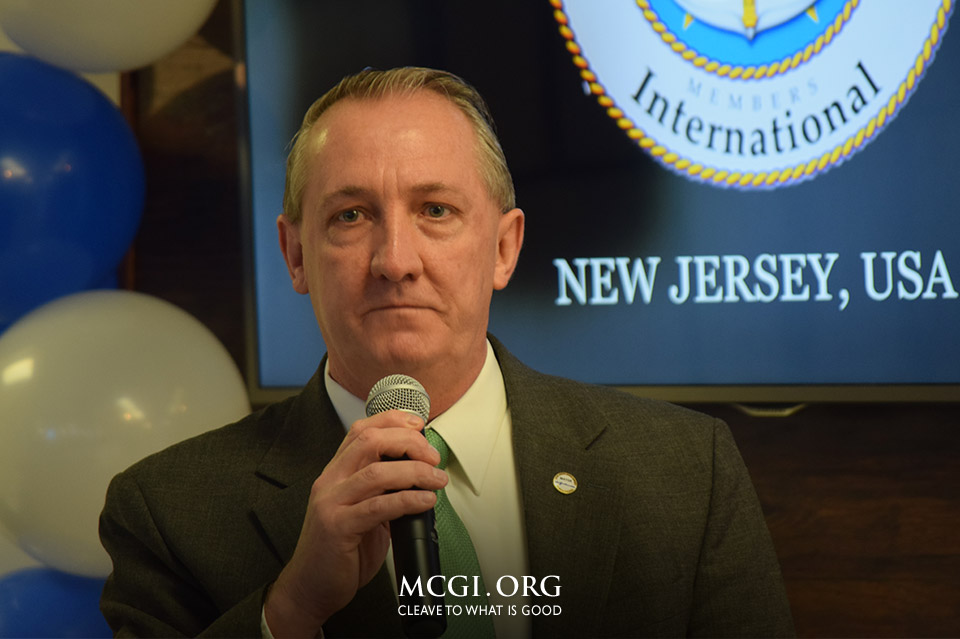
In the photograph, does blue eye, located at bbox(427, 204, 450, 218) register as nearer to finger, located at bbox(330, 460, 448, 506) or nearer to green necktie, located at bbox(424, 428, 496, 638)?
green necktie, located at bbox(424, 428, 496, 638)

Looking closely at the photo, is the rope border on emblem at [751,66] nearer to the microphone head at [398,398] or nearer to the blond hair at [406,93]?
the blond hair at [406,93]

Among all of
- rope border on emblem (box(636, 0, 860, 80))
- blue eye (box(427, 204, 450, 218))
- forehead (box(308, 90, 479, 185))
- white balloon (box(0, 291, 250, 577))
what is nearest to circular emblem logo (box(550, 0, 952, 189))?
rope border on emblem (box(636, 0, 860, 80))

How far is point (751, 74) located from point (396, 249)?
131cm

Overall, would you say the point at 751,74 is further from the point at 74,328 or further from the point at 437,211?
the point at 74,328

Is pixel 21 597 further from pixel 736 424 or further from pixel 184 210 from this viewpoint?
pixel 736 424

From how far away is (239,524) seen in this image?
4.49 ft

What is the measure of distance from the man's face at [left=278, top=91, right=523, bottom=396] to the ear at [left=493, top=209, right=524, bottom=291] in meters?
0.08

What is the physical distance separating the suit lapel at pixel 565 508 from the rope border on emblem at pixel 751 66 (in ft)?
3.57

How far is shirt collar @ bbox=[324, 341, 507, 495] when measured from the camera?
1.40m

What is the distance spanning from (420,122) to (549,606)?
0.71 meters

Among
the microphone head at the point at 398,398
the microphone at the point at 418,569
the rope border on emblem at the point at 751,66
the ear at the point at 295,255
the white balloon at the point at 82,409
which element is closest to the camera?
the microphone at the point at 418,569

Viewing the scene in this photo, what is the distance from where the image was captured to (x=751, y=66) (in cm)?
223

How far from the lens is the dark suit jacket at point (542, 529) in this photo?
1.34 metres

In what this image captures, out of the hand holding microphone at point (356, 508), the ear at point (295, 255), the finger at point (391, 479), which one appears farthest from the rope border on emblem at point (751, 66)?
the finger at point (391, 479)
